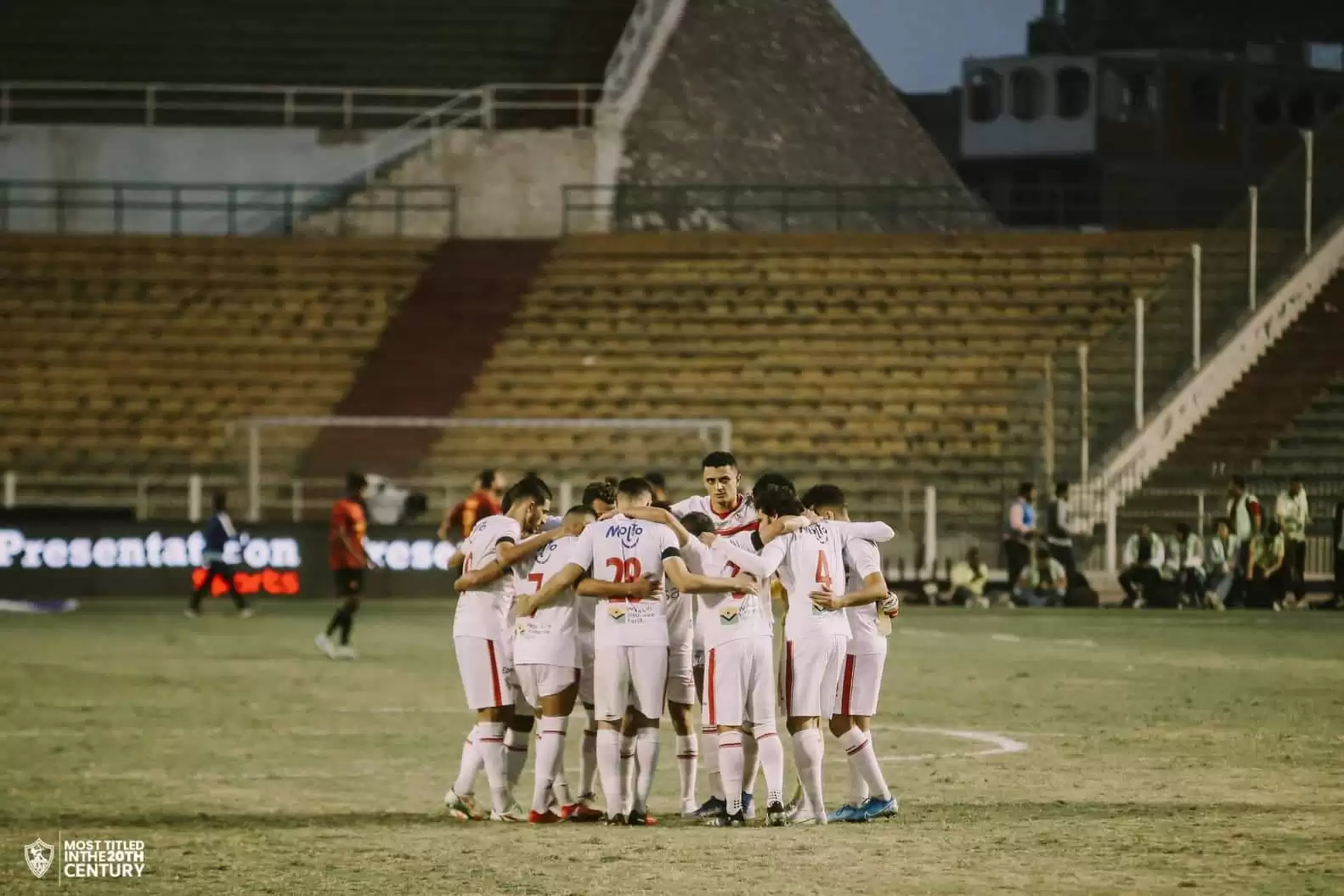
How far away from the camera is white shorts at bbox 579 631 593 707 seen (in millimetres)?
14000

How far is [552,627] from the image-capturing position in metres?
13.7

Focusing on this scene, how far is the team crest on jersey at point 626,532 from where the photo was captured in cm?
1340

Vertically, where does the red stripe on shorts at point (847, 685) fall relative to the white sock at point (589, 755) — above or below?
above

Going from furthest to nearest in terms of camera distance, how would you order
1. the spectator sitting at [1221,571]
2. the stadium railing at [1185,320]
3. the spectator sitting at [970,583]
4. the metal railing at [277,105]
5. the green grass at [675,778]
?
the metal railing at [277,105]
the stadium railing at [1185,320]
the spectator sitting at [970,583]
the spectator sitting at [1221,571]
the green grass at [675,778]

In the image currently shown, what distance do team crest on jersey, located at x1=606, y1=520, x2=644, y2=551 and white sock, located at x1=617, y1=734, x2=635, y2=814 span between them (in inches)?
42.9

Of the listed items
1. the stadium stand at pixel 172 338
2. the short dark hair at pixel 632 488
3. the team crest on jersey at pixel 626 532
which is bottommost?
the team crest on jersey at pixel 626 532

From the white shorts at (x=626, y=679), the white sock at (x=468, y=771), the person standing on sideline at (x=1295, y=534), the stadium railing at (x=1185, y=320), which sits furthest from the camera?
the stadium railing at (x=1185, y=320)

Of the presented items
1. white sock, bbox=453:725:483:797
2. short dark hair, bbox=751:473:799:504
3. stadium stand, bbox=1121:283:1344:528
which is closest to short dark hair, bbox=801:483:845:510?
short dark hair, bbox=751:473:799:504

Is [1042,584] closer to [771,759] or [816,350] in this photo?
[816,350]

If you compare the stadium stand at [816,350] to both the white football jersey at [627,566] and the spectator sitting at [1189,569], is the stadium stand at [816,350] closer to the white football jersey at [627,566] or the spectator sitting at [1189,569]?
the spectator sitting at [1189,569]

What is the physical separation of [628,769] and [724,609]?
1127mm

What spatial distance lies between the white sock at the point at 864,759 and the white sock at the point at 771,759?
1.41 feet

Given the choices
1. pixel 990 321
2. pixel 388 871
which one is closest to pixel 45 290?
pixel 990 321

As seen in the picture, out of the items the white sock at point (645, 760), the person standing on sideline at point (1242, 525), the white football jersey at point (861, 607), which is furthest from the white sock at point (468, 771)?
the person standing on sideline at point (1242, 525)
